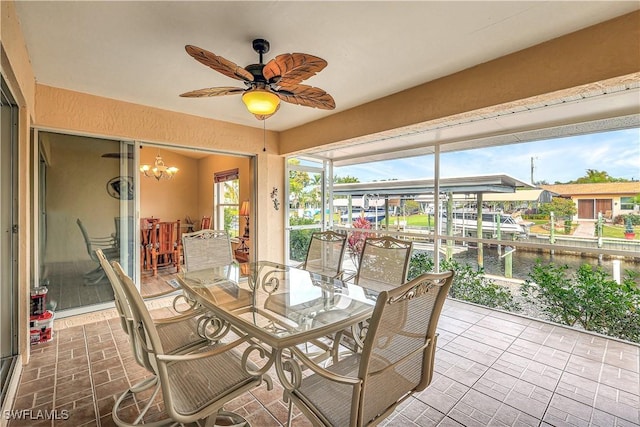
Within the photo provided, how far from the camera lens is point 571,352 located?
2625mm

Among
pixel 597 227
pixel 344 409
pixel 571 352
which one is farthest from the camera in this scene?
pixel 597 227

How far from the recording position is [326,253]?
3188 millimetres

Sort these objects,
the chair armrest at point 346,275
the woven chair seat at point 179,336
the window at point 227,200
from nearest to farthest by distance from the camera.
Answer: the woven chair seat at point 179,336 < the chair armrest at point 346,275 < the window at point 227,200

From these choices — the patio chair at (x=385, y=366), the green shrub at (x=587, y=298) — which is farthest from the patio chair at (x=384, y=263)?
the green shrub at (x=587, y=298)

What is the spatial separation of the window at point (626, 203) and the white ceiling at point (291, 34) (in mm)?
1899

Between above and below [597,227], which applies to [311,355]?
below

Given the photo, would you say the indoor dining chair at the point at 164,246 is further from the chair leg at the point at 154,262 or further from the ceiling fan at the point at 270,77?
the ceiling fan at the point at 270,77

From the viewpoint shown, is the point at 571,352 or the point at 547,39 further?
the point at 571,352

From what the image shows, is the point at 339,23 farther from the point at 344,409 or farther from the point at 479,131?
the point at 479,131

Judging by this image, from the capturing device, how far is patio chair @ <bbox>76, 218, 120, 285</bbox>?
3.37 meters

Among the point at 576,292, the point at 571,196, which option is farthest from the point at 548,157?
the point at 576,292

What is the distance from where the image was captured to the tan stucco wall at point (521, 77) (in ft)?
6.21

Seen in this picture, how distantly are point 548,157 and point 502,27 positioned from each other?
2015mm

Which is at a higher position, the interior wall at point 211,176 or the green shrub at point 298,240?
the interior wall at point 211,176
